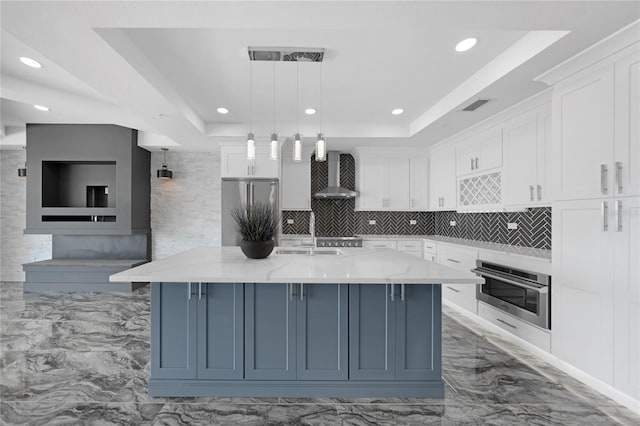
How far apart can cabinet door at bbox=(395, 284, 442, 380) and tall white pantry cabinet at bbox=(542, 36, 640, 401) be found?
46.2 inches

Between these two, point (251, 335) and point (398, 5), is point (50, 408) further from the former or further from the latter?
point (398, 5)

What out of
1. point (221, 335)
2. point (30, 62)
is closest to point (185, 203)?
point (30, 62)

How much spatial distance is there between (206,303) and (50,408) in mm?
1194

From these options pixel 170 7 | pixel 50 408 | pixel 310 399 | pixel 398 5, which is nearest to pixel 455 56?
pixel 398 5

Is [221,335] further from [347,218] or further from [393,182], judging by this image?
[393,182]

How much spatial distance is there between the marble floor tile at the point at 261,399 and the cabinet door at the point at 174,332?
0.21m

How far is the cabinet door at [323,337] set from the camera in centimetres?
222

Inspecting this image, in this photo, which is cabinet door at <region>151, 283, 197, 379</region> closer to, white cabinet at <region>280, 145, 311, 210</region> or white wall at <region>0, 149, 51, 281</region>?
white cabinet at <region>280, 145, 311, 210</region>

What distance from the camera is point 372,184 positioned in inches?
225

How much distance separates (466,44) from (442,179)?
298 cm

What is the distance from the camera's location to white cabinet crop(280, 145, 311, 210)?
19.2ft

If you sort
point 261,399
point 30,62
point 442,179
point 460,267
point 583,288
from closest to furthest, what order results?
1. point 261,399
2. point 583,288
3. point 30,62
4. point 460,267
5. point 442,179

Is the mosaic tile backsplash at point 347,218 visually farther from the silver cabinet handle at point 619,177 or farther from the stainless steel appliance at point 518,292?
the silver cabinet handle at point 619,177

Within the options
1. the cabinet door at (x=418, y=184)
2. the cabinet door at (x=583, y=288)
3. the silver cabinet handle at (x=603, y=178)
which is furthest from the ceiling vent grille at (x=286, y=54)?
the cabinet door at (x=418, y=184)
